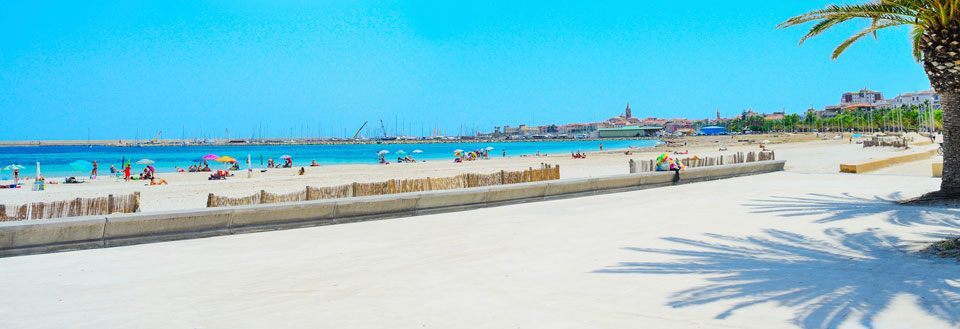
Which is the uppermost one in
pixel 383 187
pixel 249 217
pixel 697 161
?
pixel 697 161

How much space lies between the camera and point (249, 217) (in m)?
10.5

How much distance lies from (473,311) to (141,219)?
6002 millimetres

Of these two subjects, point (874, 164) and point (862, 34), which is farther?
point (874, 164)

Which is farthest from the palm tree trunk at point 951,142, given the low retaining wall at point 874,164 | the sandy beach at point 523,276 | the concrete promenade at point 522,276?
the low retaining wall at point 874,164

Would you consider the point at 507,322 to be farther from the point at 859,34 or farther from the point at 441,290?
the point at 859,34

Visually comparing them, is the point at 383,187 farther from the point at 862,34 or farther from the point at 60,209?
the point at 862,34

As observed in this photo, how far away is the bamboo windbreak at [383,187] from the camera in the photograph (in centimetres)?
1138

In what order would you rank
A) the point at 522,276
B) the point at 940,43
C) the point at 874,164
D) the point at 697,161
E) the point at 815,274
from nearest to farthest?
1. the point at 815,274
2. the point at 522,276
3. the point at 940,43
4. the point at 697,161
5. the point at 874,164

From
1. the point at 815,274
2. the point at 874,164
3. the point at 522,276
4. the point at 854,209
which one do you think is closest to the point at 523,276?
the point at 522,276

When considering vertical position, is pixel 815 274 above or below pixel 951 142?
below

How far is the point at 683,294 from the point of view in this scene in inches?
243

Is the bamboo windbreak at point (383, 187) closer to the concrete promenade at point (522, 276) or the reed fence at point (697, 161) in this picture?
the concrete promenade at point (522, 276)

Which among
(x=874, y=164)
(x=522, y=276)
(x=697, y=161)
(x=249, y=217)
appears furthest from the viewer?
(x=874, y=164)

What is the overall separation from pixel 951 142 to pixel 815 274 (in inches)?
335
